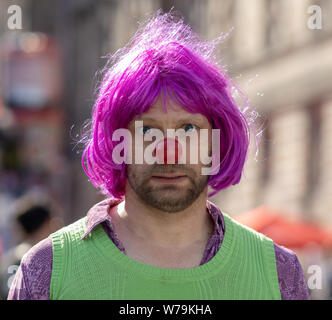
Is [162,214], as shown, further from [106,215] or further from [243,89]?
[243,89]

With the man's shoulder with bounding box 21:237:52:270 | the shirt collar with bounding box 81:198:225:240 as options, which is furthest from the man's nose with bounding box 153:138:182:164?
the man's shoulder with bounding box 21:237:52:270

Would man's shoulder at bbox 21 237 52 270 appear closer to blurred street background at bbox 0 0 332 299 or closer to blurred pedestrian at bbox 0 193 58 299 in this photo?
A: blurred street background at bbox 0 0 332 299

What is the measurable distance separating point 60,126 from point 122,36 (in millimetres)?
5727

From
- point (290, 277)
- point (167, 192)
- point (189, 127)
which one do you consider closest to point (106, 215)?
point (167, 192)

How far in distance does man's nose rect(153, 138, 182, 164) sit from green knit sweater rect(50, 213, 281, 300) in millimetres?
298

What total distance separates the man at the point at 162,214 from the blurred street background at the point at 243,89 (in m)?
0.26

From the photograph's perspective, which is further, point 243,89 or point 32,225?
point 32,225

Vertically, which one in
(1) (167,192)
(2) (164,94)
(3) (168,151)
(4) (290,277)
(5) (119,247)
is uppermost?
(2) (164,94)

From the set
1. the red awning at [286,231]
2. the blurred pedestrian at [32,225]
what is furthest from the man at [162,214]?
the red awning at [286,231]

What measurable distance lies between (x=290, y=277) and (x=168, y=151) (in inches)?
21.1

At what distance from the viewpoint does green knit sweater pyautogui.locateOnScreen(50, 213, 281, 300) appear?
113 inches

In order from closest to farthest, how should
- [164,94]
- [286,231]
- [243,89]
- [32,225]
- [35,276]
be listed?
1. [35,276]
2. [164,94]
3. [243,89]
4. [32,225]
5. [286,231]

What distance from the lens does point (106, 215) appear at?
306 cm

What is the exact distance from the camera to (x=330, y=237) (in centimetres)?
1189
